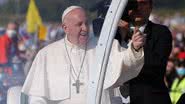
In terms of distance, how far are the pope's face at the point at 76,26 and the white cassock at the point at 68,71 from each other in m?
0.05

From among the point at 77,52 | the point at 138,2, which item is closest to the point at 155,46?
the point at 138,2

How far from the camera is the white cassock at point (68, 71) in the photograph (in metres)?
5.32

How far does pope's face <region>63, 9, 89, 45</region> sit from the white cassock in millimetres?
46

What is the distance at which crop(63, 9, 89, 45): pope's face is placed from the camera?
5.31m

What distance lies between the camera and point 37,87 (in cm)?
550

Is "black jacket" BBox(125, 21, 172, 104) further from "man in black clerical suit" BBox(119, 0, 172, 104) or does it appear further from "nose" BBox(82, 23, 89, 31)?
"nose" BBox(82, 23, 89, 31)

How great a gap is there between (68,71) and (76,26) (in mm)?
327

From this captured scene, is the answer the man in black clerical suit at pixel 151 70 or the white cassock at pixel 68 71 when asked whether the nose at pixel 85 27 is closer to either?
the white cassock at pixel 68 71

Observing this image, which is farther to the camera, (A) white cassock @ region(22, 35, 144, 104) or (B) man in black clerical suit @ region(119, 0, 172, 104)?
(B) man in black clerical suit @ region(119, 0, 172, 104)

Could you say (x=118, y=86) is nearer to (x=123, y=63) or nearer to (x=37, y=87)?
(x=123, y=63)

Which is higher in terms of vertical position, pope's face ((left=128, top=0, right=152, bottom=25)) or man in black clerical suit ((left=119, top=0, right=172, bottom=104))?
pope's face ((left=128, top=0, right=152, bottom=25))

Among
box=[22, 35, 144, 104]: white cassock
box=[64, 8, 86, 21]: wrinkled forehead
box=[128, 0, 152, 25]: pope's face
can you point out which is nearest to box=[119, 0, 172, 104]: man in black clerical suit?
box=[128, 0, 152, 25]: pope's face

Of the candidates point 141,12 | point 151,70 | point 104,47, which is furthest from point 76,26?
point 151,70

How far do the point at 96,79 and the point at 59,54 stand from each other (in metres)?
0.41
